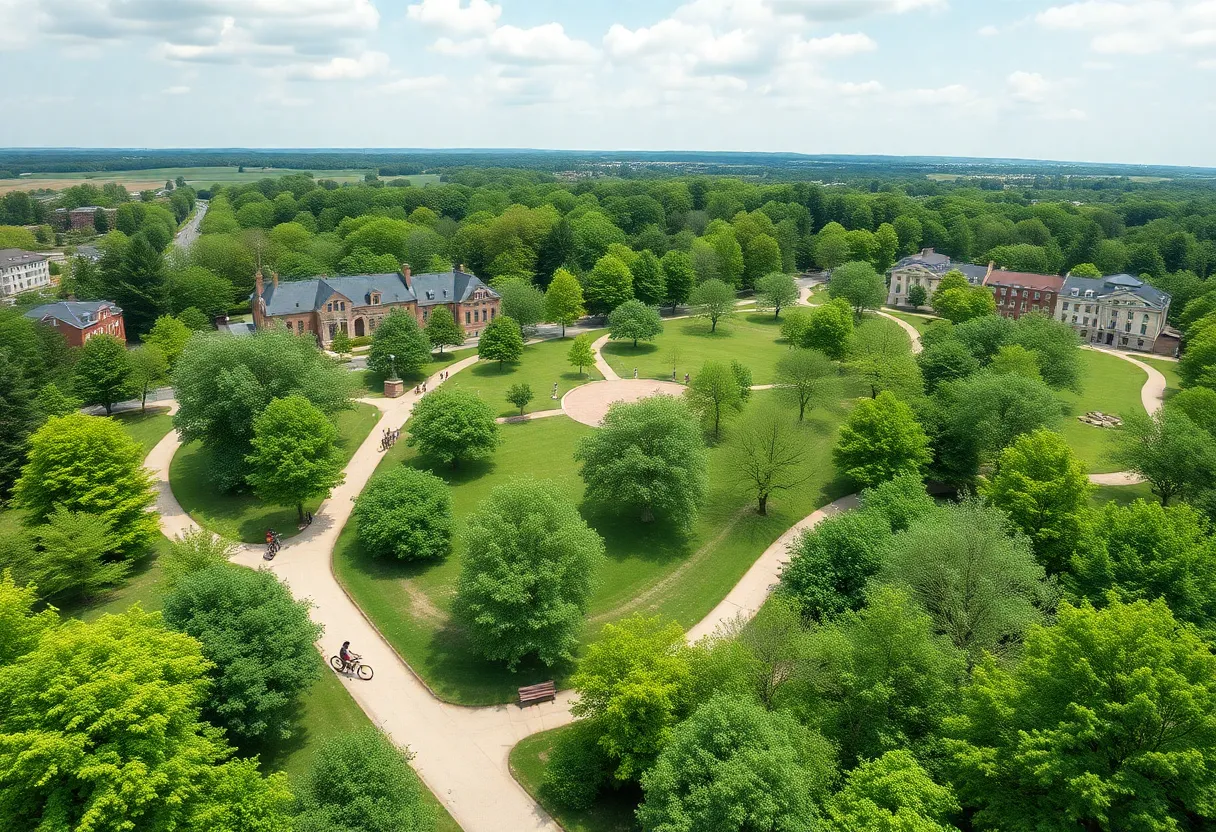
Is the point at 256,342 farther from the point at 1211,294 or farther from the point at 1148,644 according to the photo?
the point at 1211,294

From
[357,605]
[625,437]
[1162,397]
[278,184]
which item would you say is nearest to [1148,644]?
[625,437]

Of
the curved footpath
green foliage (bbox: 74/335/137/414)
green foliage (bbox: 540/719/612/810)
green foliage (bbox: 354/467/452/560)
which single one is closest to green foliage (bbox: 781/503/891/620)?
the curved footpath

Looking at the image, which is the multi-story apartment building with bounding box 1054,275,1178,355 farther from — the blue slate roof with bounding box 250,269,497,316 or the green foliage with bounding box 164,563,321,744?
the green foliage with bounding box 164,563,321,744

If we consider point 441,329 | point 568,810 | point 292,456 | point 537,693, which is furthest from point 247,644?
point 441,329

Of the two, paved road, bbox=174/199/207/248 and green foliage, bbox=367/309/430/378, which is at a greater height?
paved road, bbox=174/199/207/248

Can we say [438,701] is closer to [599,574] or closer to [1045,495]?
[599,574]

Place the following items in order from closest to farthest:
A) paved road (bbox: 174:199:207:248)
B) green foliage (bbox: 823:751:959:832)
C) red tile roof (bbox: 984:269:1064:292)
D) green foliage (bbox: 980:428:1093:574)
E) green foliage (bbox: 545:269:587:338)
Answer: green foliage (bbox: 823:751:959:832) → green foliage (bbox: 980:428:1093:574) → green foliage (bbox: 545:269:587:338) → red tile roof (bbox: 984:269:1064:292) → paved road (bbox: 174:199:207:248)
